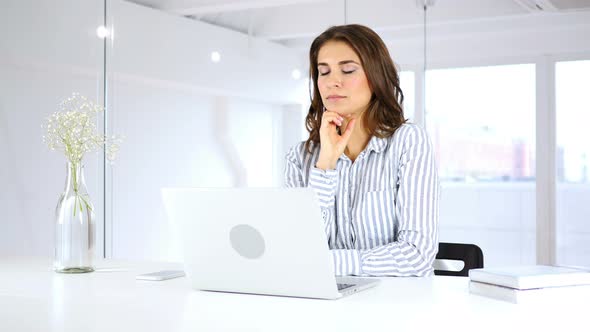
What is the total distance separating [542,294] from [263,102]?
2858mm

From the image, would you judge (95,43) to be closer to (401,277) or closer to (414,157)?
(414,157)

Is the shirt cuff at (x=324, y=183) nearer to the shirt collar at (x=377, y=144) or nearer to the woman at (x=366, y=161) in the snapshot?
the woman at (x=366, y=161)

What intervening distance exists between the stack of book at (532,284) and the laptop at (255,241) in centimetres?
30

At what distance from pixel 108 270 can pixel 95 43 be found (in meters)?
2.25

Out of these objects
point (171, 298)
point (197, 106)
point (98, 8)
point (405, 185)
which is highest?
point (98, 8)

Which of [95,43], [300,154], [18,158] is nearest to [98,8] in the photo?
[95,43]

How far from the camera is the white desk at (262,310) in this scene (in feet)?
5.14

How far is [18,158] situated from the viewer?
13.6 feet

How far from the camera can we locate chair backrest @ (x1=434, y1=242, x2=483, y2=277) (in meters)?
2.83

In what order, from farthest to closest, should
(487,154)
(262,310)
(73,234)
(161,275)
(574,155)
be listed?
(487,154) < (574,155) < (73,234) < (161,275) < (262,310)

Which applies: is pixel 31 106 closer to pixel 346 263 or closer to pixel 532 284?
pixel 346 263

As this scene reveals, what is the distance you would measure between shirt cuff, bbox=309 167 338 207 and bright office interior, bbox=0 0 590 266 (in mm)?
1718

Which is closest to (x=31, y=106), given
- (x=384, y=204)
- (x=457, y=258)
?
(x=384, y=204)

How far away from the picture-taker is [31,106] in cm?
415
